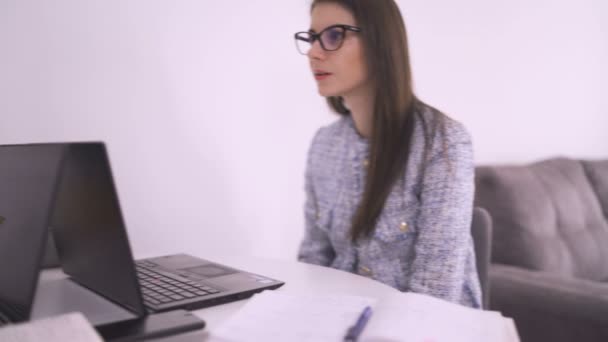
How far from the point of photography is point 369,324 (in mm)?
592

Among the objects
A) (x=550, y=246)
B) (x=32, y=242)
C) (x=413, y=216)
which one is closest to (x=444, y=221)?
(x=413, y=216)

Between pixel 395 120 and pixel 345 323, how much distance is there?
660 mm

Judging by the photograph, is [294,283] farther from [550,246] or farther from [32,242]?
[550,246]

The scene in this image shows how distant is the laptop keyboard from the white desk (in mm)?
45

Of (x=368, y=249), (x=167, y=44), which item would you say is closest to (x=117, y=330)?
(x=368, y=249)

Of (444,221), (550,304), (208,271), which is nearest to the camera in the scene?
(208,271)

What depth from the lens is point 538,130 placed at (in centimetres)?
246

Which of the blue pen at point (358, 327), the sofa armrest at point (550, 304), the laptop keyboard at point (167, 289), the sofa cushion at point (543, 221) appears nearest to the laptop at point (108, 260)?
the laptop keyboard at point (167, 289)

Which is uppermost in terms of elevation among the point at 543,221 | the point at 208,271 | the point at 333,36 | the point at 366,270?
the point at 333,36

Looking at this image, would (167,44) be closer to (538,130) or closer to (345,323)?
(345,323)

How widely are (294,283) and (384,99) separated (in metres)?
0.51

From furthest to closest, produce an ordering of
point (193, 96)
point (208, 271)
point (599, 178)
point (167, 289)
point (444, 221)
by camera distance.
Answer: point (599, 178)
point (193, 96)
point (444, 221)
point (208, 271)
point (167, 289)

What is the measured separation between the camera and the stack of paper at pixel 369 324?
57 cm

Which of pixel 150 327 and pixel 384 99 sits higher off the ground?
pixel 384 99
